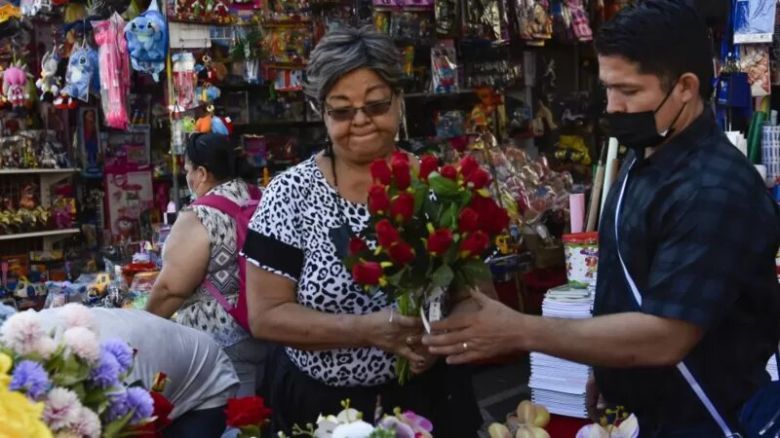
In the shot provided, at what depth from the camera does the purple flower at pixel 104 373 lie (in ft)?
4.22

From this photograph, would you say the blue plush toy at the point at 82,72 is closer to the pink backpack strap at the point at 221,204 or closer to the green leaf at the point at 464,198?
the pink backpack strap at the point at 221,204

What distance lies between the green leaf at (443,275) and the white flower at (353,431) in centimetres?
29

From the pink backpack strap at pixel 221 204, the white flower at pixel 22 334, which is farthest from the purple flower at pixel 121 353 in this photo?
the pink backpack strap at pixel 221 204

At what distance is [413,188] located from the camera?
1.73 meters

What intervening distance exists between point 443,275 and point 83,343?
684mm

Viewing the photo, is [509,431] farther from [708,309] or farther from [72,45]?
[72,45]

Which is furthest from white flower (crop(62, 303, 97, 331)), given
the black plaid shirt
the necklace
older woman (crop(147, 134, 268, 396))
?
older woman (crop(147, 134, 268, 396))

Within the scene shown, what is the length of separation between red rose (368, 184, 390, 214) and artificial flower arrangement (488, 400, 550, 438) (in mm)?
715

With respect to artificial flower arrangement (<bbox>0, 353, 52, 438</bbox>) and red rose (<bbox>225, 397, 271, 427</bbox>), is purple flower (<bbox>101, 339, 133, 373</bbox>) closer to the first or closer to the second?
artificial flower arrangement (<bbox>0, 353, 52, 438</bbox>)

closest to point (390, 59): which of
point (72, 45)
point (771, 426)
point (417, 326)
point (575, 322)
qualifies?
point (417, 326)

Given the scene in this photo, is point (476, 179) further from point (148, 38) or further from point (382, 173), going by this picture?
point (148, 38)

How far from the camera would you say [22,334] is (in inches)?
48.3

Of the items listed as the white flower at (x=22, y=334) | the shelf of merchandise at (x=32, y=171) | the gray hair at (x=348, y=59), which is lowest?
the shelf of merchandise at (x=32, y=171)

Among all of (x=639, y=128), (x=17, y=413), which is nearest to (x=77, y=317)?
(x=17, y=413)
